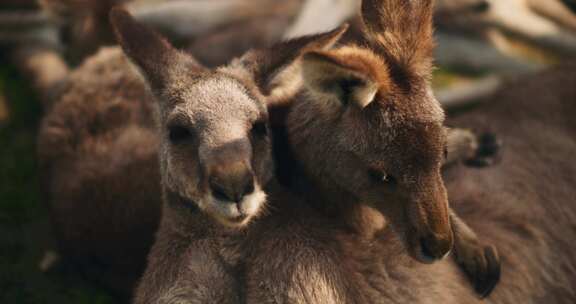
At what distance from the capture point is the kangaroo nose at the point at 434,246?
3.04m

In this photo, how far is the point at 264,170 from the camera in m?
3.37

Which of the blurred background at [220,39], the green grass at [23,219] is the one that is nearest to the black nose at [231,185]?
the green grass at [23,219]

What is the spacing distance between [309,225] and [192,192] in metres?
0.58

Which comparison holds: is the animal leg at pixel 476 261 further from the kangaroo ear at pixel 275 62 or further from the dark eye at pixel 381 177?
the kangaroo ear at pixel 275 62

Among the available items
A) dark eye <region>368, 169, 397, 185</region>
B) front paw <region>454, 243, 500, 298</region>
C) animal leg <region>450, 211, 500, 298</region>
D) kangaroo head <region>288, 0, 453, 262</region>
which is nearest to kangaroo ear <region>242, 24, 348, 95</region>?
kangaroo head <region>288, 0, 453, 262</region>

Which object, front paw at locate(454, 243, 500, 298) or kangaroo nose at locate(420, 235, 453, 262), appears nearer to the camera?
kangaroo nose at locate(420, 235, 453, 262)

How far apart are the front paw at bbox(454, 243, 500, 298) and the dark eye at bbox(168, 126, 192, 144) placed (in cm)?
143

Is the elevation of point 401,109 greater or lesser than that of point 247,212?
greater

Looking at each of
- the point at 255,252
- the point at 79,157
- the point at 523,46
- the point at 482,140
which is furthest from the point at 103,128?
the point at 523,46

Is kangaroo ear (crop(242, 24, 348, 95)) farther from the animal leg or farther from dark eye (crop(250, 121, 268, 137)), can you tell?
the animal leg

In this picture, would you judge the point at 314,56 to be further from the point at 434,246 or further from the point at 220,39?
the point at 220,39

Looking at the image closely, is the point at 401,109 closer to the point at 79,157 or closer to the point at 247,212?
the point at 247,212

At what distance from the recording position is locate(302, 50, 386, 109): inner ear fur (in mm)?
2871

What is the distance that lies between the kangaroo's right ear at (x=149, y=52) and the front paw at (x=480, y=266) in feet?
5.29
